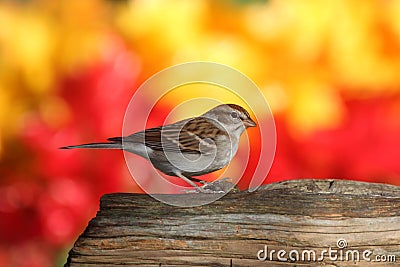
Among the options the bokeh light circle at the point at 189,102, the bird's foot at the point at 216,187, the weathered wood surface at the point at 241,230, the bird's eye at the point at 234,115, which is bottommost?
the weathered wood surface at the point at 241,230

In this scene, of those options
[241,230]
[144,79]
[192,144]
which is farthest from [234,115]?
[144,79]

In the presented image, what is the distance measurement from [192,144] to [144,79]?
1.19 feet

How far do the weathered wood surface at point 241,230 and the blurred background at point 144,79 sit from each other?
1.09 ft

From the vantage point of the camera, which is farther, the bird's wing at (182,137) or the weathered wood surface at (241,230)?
the bird's wing at (182,137)

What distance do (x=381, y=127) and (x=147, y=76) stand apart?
335 mm

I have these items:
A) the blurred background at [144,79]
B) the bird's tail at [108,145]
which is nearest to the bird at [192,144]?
the bird's tail at [108,145]

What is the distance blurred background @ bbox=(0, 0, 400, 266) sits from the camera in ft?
3.88

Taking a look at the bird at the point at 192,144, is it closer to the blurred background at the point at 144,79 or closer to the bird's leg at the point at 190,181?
the bird's leg at the point at 190,181

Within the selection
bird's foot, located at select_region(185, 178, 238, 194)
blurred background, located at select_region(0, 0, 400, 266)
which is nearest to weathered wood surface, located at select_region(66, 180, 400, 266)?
bird's foot, located at select_region(185, 178, 238, 194)

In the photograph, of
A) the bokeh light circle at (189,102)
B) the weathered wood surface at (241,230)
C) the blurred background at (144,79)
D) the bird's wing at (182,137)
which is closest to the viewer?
the weathered wood surface at (241,230)

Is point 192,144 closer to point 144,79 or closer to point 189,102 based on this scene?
point 189,102

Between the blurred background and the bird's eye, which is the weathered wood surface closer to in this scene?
the bird's eye

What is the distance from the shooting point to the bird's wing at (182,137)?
2.87ft

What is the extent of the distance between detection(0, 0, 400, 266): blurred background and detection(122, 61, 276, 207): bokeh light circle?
0.03m
